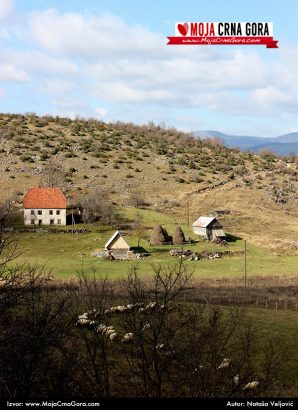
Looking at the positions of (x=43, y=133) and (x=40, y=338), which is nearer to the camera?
(x=40, y=338)

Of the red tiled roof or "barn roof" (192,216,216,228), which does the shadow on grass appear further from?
the red tiled roof

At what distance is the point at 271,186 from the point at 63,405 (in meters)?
103

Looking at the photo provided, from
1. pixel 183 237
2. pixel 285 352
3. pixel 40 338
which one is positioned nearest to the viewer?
pixel 40 338

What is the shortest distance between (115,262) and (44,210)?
2134 cm

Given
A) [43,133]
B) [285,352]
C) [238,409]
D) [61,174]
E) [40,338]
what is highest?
[43,133]

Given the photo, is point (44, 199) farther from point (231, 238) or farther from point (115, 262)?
point (231, 238)

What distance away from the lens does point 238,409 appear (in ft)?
43.4

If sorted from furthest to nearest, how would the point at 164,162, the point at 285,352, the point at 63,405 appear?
the point at 164,162 < the point at 285,352 < the point at 63,405

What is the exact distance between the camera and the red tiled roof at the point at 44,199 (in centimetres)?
7338

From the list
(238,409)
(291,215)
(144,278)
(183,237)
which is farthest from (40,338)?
(291,215)

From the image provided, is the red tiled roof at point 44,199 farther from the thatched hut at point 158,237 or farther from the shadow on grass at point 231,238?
the shadow on grass at point 231,238

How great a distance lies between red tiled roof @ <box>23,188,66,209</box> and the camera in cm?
7338

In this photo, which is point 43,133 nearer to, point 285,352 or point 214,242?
point 214,242

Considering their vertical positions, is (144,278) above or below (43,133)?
below
